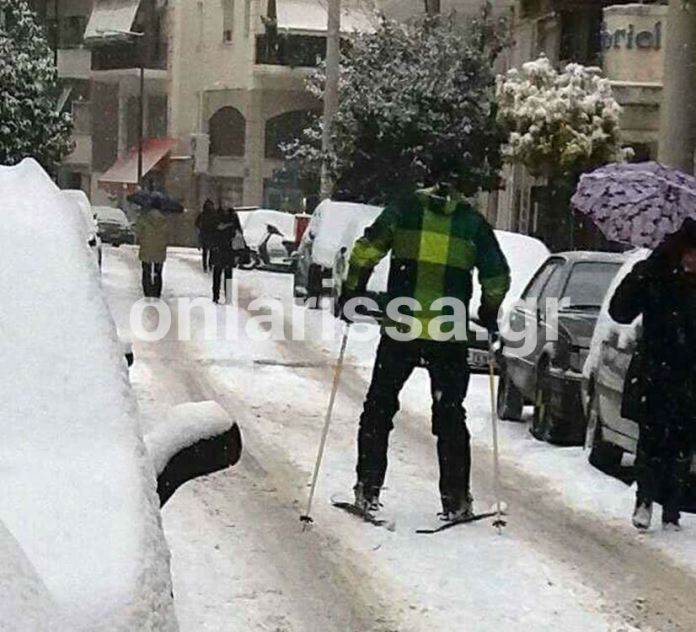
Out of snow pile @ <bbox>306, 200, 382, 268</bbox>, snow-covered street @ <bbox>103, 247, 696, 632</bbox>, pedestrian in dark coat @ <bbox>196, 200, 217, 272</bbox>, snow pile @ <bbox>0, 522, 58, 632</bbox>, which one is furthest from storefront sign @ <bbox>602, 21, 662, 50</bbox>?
snow pile @ <bbox>0, 522, 58, 632</bbox>

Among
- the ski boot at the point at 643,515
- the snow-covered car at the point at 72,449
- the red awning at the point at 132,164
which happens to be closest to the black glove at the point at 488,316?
the ski boot at the point at 643,515

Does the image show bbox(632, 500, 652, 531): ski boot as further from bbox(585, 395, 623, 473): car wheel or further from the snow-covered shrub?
the snow-covered shrub

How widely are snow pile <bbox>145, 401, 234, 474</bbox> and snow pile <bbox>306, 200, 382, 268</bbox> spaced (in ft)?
77.7

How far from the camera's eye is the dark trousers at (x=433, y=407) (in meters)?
9.12

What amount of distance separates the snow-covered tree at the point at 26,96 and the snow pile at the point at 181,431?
96.3ft

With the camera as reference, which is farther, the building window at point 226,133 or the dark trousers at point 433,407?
the building window at point 226,133

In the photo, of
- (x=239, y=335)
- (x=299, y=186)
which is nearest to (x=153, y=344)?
(x=239, y=335)

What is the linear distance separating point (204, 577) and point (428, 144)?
85.7 ft

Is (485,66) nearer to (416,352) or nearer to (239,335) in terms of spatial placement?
(239,335)

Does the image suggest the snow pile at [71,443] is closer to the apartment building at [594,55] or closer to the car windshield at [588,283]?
the car windshield at [588,283]

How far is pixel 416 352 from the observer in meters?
9.19

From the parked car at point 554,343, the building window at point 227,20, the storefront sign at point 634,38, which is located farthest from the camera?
the building window at point 227,20

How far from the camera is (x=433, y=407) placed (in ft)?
30.5

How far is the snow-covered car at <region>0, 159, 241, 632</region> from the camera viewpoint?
3.02 metres
